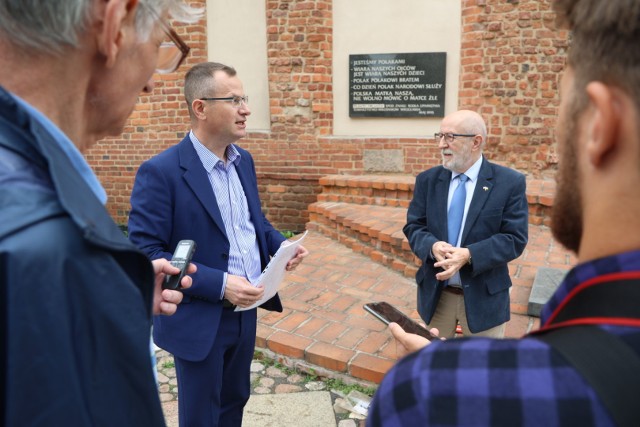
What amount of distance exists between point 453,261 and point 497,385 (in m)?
1.93

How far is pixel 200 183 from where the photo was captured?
2254 millimetres

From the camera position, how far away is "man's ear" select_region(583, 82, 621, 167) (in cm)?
67

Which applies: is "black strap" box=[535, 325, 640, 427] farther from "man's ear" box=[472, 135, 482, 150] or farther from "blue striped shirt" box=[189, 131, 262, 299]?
"man's ear" box=[472, 135, 482, 150]

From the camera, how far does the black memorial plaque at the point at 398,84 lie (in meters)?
6.51

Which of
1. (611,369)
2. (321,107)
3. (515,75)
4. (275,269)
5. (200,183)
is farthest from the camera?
(321,107)

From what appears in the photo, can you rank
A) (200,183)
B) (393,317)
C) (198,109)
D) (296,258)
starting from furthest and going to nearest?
1. (296,258)
2. (198,109)
3. (200,183)
4. (393,317)

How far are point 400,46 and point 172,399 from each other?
5.27m

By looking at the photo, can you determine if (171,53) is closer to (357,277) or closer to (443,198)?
(443,198)

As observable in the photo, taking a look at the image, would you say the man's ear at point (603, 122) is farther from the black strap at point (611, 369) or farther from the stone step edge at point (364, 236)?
the stone step edge at point (364, 236)

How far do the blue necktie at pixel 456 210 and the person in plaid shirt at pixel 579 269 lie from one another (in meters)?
2.07

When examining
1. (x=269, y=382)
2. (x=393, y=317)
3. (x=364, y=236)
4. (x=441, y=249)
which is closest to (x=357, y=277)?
(x=364, y=236)

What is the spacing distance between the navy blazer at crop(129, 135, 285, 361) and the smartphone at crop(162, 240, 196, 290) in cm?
28

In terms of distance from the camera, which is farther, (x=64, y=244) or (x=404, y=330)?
(x=404, y=330)

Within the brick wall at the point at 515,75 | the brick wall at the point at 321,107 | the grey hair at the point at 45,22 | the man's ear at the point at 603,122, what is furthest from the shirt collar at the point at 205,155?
the brick wall at the point at 515,75
